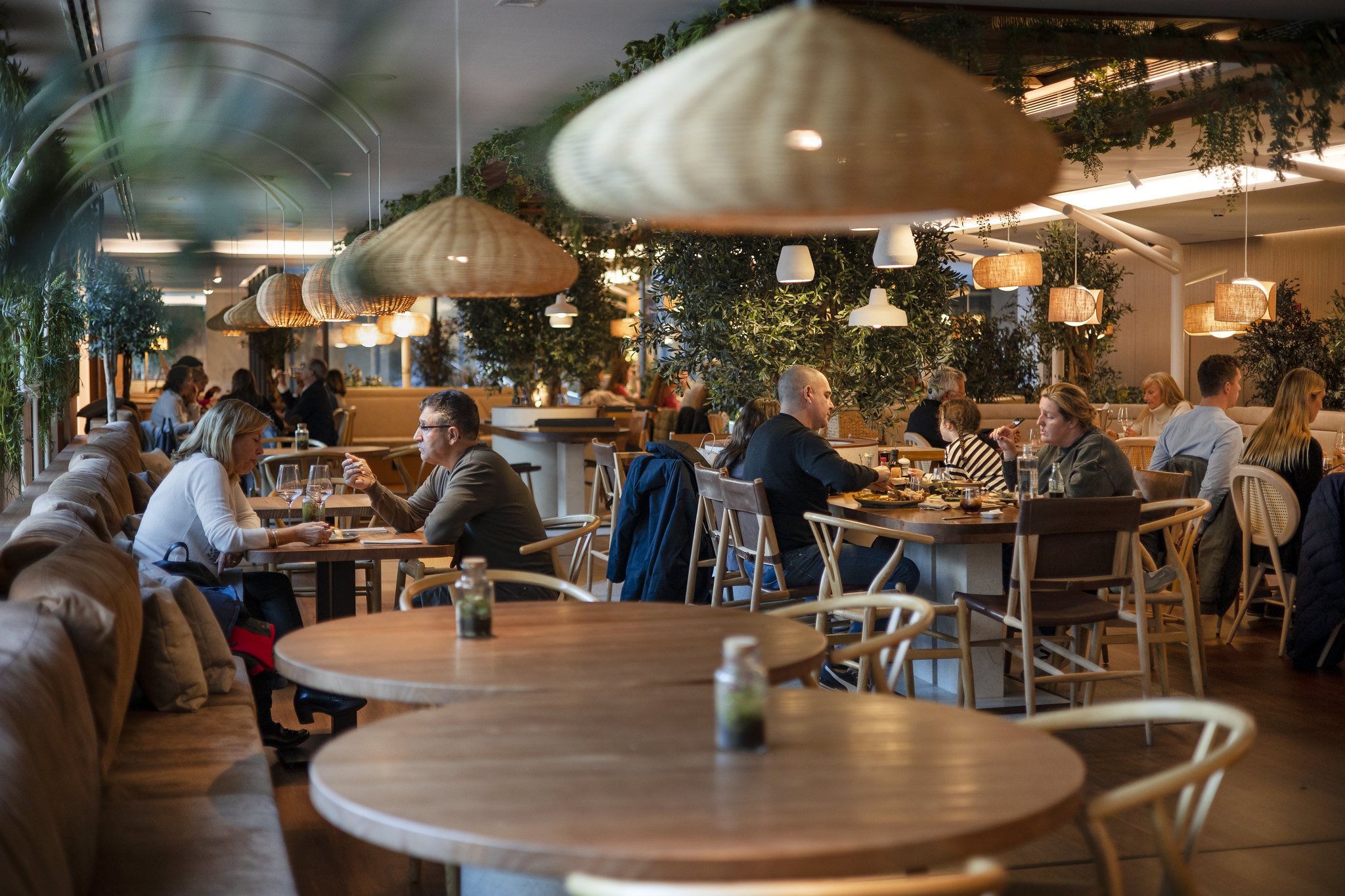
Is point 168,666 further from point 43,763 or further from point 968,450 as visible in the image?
point 968,450

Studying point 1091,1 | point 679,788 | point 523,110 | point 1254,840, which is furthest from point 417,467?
point 679,788

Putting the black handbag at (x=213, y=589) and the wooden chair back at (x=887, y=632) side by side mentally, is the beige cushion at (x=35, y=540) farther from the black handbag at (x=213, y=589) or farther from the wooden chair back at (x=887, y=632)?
the wooden chair back at (x=887, y=632)

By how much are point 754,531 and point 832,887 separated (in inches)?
151

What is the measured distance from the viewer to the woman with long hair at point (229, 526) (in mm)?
4254

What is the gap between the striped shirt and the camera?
6.11m

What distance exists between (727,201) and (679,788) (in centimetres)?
77

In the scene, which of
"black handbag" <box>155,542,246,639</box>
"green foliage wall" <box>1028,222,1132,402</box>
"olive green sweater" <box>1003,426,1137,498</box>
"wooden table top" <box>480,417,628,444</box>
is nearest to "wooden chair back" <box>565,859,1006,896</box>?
"black handbag" <box>155,542,246,639</box>

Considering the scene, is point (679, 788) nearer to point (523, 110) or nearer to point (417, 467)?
point (523, 110)

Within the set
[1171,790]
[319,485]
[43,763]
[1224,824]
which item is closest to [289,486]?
[319,485]

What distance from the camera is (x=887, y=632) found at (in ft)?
9.24

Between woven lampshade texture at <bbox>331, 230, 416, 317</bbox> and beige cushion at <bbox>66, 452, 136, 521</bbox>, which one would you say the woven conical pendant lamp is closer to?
woven lampshade texture at <bbox>331, 230, 416, 317</bbox>

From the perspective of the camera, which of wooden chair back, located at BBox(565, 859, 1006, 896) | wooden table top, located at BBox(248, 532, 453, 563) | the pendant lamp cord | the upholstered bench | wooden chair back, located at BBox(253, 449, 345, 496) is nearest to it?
wooden chair back, located at BBox(565, 859, 1006, 896)

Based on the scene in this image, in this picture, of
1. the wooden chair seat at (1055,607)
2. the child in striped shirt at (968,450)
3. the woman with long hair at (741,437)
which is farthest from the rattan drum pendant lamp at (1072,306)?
the wooden chair seat at (1055,607)

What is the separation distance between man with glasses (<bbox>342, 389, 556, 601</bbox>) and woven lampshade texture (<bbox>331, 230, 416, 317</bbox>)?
17.0 inches
